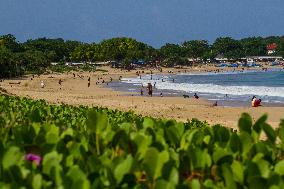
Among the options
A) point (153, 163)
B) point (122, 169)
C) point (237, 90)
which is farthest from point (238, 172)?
point (237, 90)

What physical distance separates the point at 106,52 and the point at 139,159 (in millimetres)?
114287

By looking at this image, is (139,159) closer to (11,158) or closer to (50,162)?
(50,162)

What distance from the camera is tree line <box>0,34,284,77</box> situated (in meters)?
73.2

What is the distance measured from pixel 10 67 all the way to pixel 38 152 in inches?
2369

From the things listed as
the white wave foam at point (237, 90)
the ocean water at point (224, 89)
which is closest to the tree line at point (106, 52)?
the ocean water at point (224, 89)

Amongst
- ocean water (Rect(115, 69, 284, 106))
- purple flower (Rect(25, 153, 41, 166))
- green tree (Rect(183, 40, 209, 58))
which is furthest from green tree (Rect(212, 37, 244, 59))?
purple flower (Rect(25, 153, 41, 166))

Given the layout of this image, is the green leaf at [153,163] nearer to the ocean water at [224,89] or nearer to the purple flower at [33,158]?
the purple flower at [33,158]

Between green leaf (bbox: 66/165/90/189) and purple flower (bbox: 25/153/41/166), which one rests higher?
green leaf (bbox: 66/165/90/189)

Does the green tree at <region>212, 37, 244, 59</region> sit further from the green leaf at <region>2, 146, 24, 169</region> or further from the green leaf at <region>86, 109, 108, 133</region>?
the green leaf at <region>2, 146, 24, 169</region>

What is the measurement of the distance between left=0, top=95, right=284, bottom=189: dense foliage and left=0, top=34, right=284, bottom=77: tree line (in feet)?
181

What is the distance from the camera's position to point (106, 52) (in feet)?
381

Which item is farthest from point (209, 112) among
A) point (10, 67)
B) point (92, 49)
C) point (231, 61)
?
point (231, 61)

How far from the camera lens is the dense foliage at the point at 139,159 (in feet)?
6.79

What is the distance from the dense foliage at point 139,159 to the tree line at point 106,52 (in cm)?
5529
